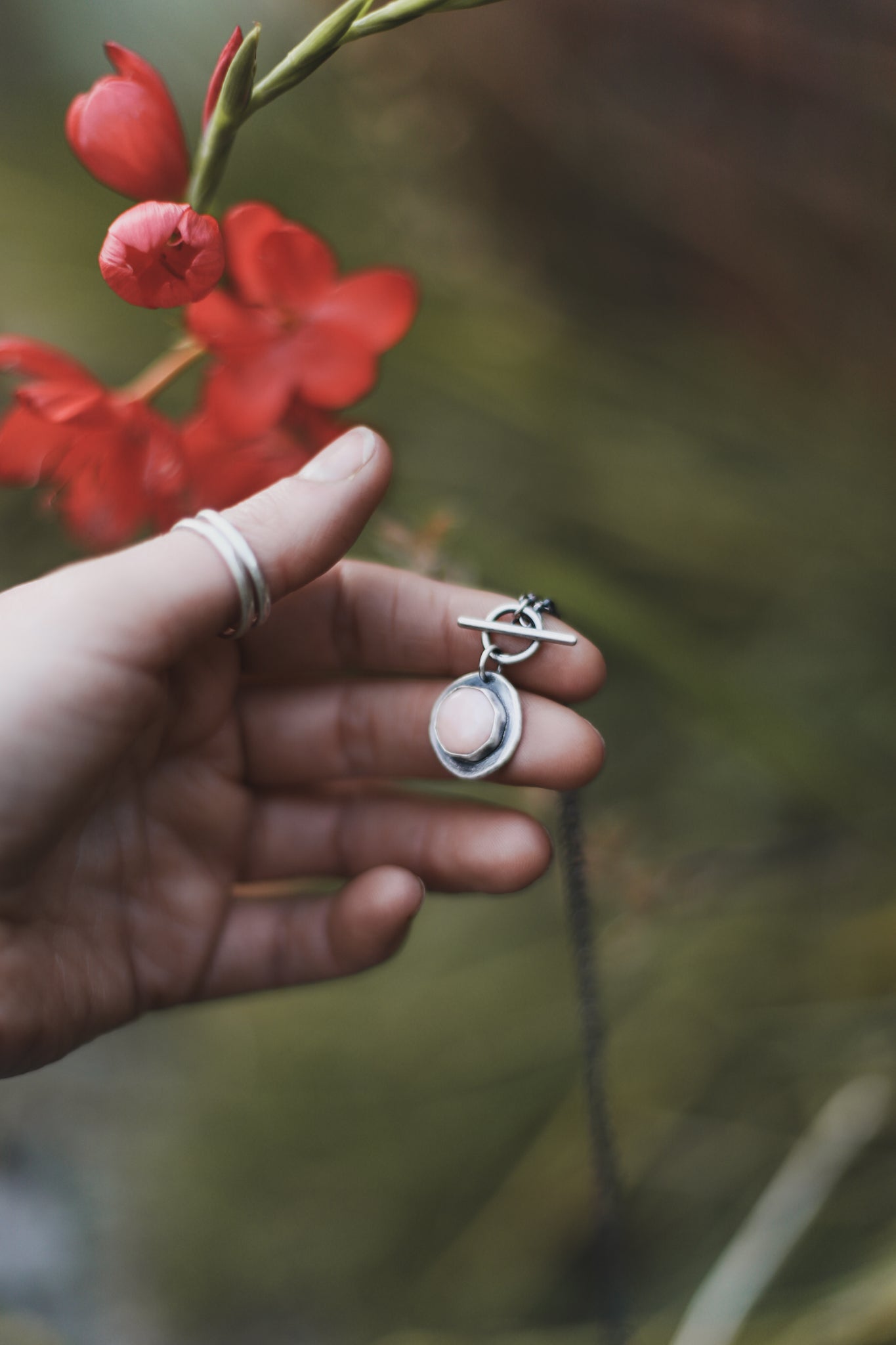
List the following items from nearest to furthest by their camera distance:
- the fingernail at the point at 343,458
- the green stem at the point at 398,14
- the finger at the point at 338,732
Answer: the green stem at the point at 398,14, the fingernail at the point at 343,458, the finger at the point at 338,732

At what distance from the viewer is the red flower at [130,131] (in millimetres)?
398

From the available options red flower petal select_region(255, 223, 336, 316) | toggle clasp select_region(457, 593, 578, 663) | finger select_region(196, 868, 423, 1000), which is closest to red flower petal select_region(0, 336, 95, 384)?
red flower petal select_region(255, 223, 336, 316)

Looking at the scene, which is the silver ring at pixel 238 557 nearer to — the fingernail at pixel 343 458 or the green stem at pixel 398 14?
the fingernail at pixel 343 458

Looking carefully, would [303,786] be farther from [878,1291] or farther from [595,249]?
[595,249]

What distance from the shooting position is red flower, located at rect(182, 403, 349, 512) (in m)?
0.50

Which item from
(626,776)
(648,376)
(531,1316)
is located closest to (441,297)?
(648,376)

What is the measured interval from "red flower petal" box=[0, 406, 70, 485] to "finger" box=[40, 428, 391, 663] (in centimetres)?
7

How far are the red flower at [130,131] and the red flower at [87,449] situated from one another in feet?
0.30

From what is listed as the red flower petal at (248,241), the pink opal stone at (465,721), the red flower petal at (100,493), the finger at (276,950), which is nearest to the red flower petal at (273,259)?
the red flower petal at (248,241)

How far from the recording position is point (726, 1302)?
25.4 inches

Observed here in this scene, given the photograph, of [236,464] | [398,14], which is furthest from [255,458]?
[398,14]

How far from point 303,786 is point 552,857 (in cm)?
20

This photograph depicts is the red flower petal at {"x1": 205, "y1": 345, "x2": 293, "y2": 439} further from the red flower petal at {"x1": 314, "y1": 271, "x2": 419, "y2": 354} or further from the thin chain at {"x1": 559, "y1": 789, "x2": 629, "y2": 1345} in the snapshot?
the thin chain at {"x1": 559, "y1": 789, "x2": 629, "y2": 1345}

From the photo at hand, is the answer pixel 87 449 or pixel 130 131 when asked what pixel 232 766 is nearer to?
pixel 87 449
